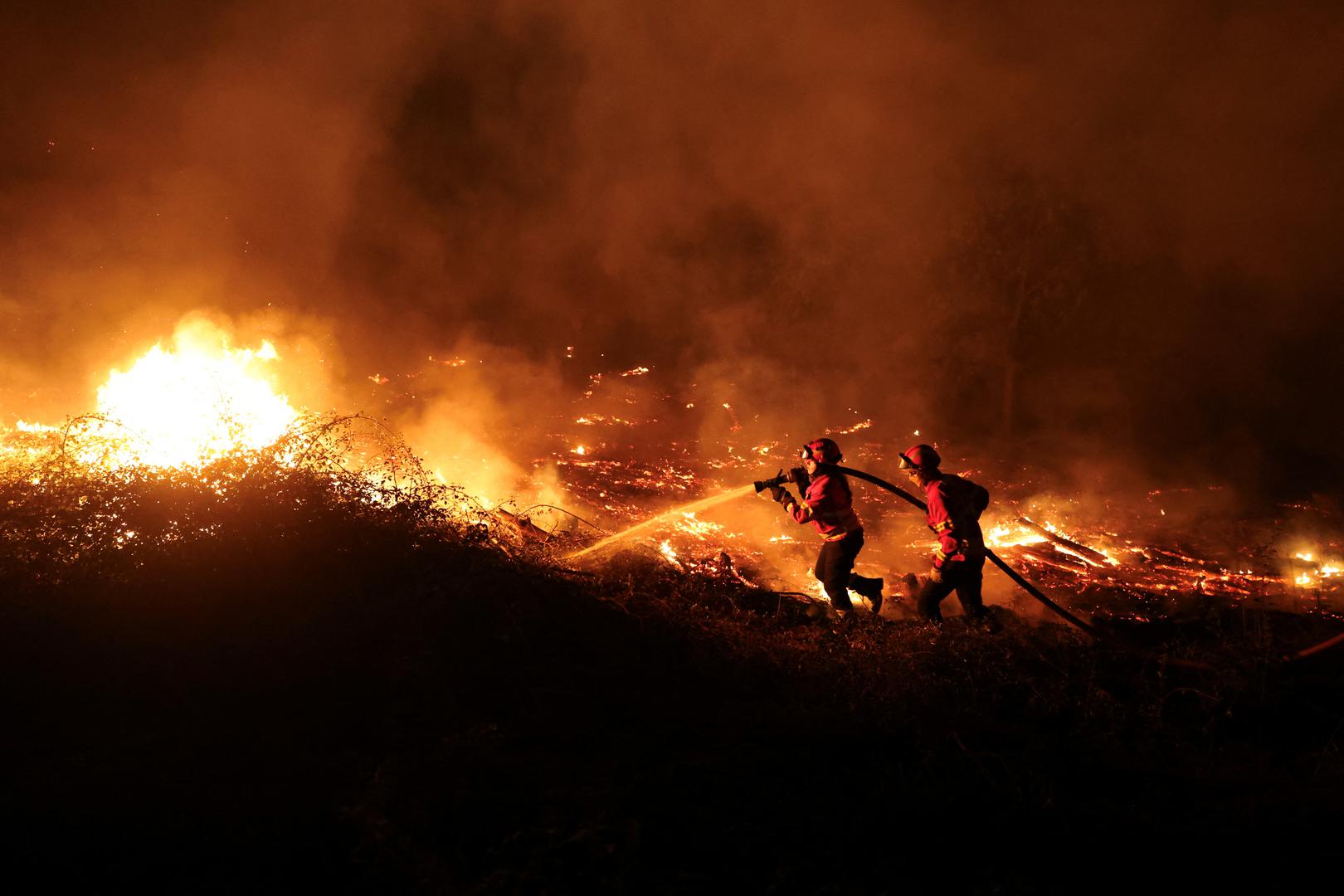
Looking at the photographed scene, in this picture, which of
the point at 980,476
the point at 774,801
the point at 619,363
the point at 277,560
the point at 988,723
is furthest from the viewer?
the point at 619,363

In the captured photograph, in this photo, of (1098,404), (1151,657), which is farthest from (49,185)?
(1098,404)

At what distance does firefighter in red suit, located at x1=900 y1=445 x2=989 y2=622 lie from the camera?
627 centimetres

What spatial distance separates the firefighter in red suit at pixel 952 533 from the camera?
627 cm

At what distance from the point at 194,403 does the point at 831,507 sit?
5.95 m

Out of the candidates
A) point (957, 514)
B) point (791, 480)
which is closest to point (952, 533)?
point (957, 514)

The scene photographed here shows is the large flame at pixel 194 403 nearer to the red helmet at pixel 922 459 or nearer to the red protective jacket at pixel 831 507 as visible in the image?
the red protective jacket at pixel 831 507

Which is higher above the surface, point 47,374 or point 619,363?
point 619,363

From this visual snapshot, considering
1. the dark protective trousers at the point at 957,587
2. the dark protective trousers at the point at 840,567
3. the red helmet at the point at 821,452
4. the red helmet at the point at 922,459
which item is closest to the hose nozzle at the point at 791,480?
the red helmet at the point at 821,452

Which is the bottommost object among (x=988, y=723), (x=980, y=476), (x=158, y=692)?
(x=158, y=692)

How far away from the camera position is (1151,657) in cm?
570

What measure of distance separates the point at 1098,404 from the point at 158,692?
68.3 ft

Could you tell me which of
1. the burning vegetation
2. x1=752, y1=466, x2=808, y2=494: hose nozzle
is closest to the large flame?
the burning vegetation

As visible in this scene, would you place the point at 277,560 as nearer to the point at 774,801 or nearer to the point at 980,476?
the point at 774,801

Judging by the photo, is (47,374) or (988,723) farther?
(47,374)
